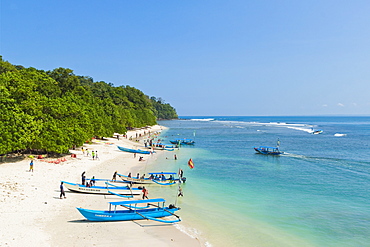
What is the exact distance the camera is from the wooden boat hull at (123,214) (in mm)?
18797

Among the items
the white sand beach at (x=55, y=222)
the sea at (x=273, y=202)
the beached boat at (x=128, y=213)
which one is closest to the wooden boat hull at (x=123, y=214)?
the beached boat at (x=128, y=213)

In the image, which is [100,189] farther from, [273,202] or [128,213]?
[273,202]

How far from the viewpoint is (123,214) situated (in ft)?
64.7

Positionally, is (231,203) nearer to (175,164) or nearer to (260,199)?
(260,199)

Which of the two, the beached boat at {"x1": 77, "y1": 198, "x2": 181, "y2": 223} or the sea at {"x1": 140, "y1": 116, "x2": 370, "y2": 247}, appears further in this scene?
the sea at {"x1": 140, "y1": 116, "x2": 370, "y2": 247}

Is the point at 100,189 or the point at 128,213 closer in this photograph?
the point at 128,213

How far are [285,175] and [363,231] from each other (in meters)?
19.3

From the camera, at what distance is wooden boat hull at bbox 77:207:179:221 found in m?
18.8

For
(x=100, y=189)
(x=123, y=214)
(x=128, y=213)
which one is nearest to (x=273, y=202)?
(x=128, y=213)

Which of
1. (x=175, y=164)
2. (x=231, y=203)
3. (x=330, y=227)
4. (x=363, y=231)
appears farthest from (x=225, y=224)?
(x=175, y=164)

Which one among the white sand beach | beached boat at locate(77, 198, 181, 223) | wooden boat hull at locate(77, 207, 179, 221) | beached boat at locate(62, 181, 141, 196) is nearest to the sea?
beached boat at locate(77, 198, 181, 223)

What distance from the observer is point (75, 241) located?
51.9 ft

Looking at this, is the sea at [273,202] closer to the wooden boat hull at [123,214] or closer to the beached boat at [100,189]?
the wooden boat hull at [123,214]

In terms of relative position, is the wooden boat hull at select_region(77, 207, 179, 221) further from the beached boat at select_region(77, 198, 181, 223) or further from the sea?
the sea
